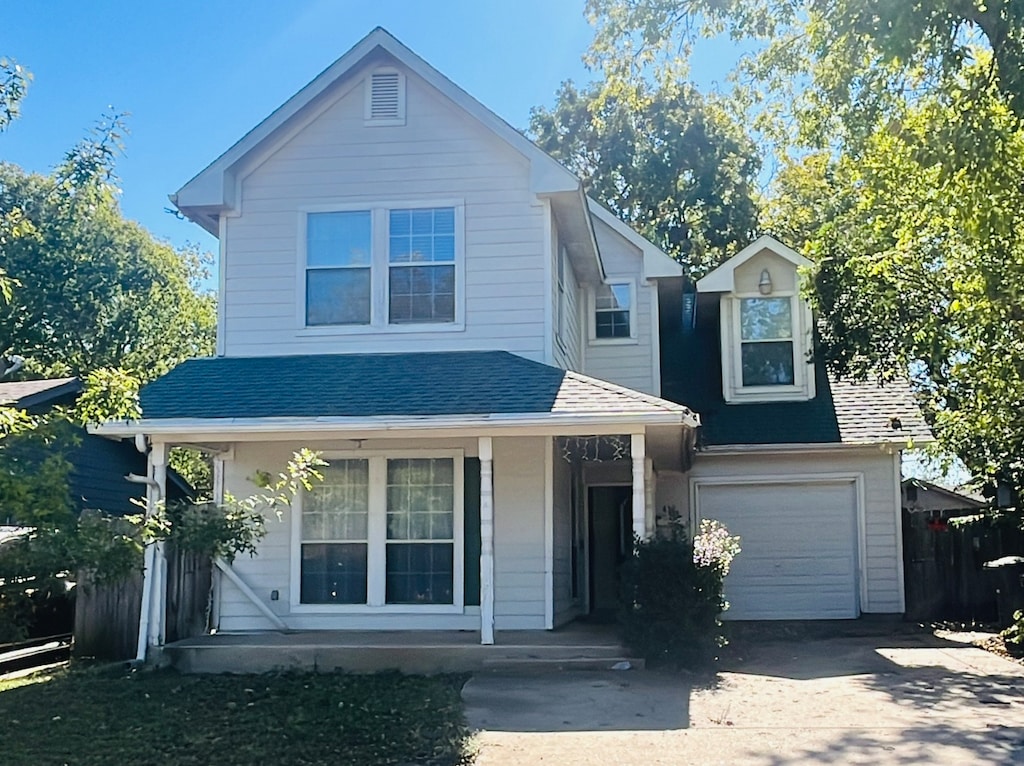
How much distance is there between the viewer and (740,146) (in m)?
31.9

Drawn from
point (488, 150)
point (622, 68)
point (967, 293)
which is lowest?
point (967, 293)

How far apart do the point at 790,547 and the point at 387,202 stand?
7942 millimetres

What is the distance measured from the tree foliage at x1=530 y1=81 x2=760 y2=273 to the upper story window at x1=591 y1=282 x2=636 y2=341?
1403 centimetres

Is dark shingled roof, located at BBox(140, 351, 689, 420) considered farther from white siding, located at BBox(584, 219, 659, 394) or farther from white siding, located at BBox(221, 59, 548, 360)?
white siding, located at BBox(584, 219, 659, 394)

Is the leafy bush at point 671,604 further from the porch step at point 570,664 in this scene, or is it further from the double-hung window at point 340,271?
the double-hung window at point 340,271

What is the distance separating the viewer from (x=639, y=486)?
11.0 metres

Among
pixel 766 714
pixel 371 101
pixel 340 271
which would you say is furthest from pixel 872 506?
pixel 371 101

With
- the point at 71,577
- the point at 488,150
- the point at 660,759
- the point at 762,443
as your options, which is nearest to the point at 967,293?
the point at 762,443

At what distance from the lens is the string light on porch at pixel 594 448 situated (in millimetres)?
13242

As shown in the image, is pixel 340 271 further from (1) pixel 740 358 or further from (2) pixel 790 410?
(2) pixel 790 410

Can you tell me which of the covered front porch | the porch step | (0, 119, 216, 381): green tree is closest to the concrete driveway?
the porch step

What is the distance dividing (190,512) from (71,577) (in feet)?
3.19

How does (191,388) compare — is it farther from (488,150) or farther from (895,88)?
(895,88)

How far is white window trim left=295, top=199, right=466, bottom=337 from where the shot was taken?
13078mm
